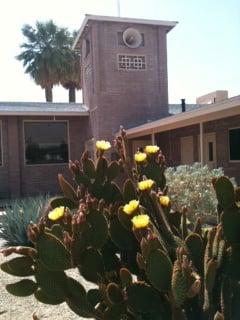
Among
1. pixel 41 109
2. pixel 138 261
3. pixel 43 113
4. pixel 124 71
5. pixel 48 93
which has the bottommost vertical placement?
pixel 138 261

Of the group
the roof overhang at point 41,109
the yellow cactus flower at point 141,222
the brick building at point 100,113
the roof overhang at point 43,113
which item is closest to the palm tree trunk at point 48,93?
the roof overhang at point 41,109

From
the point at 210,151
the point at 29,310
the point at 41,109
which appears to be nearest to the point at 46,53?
the point at 41,109

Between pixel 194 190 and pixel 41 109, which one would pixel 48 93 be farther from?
pixel 194 190

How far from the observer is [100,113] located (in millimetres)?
19906

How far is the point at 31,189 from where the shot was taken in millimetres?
21375

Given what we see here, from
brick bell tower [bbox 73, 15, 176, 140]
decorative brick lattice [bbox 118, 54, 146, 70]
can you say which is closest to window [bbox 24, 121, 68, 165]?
brick bell tower [bbox 73, 15, 176, 140]

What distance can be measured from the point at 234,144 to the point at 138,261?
547 inches

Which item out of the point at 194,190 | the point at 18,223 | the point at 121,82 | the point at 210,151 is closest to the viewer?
the point at 18,223

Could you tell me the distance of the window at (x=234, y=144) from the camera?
15.4 meters

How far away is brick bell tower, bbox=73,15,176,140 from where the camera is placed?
19.9m

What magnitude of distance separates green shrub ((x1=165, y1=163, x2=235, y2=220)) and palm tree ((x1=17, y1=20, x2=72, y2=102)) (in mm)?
27355

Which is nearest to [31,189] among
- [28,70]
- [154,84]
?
[154,84]

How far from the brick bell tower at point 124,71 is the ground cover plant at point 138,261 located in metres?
17.3

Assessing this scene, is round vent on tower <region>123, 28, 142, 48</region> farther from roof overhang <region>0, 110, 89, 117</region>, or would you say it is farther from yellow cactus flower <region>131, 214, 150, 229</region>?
yellow cactus flower <region>131, 214, 150, 229</region>
